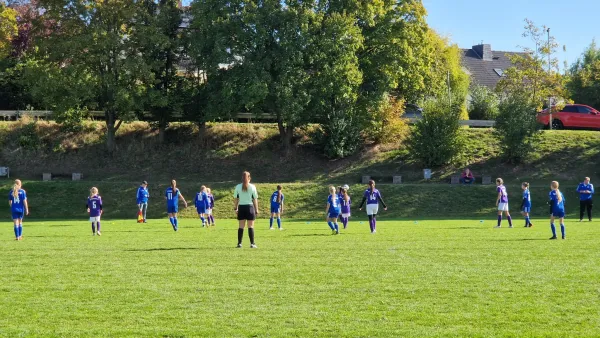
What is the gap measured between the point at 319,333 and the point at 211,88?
37.4 m

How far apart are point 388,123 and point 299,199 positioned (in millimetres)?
12046

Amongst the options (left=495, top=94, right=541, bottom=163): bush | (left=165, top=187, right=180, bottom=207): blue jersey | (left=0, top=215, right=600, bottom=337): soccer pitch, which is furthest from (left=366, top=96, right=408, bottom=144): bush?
(left=0, top=215, right=600, bottom=337): soccer pitch

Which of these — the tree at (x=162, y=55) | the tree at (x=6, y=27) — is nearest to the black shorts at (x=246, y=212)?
the tree at (x=162, y=55)

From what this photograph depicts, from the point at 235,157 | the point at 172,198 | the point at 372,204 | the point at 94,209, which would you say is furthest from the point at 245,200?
the point at 235,157

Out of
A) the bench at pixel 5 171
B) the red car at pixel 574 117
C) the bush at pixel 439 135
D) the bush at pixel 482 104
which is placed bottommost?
the bench at pixel 5 171

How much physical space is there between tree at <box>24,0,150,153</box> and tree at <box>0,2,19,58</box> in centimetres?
417

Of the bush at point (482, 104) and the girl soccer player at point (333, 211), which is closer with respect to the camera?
the girl soccer player at point (333, 211)

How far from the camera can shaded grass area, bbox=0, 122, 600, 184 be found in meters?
44.4

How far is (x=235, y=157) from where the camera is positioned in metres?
47.3

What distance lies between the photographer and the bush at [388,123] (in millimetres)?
46688

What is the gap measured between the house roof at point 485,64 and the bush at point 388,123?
23730 mm

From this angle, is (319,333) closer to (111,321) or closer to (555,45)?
(111,321)

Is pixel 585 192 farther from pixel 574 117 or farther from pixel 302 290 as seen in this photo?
pixel 574 117

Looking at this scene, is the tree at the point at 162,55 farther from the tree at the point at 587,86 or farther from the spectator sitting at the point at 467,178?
the tree at the point at 587,86
